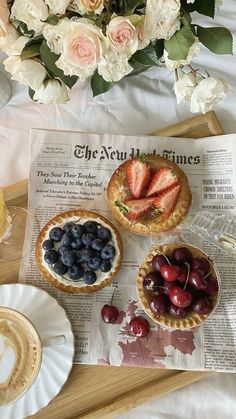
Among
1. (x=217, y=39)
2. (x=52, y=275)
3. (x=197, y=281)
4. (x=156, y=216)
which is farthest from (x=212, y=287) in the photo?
(x=217, y=39)

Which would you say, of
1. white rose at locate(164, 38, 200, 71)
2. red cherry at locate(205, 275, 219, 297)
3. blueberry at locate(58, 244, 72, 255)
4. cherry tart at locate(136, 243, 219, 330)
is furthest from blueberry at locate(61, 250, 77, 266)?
white rose at locate(164, 38, 200, 71)

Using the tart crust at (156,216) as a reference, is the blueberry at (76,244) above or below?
below

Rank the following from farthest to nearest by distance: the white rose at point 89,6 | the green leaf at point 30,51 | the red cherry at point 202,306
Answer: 1. the red cherry at point 202,306
2. the green leaf at point 30,51
3. the white rose at point 89,6

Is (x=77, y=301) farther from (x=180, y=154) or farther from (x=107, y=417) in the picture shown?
(x=180, y=154)

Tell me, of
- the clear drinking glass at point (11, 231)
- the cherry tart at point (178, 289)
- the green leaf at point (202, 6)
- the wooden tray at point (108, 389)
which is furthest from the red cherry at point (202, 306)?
the green leaf at point (202, 6)

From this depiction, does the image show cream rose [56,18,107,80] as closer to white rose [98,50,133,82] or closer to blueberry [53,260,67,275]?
white rose [98,50,133,82]

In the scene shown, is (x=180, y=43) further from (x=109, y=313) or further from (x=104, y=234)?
(x=109, y=313)

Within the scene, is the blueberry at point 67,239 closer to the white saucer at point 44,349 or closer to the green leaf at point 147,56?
the white saucer at point 44,349
